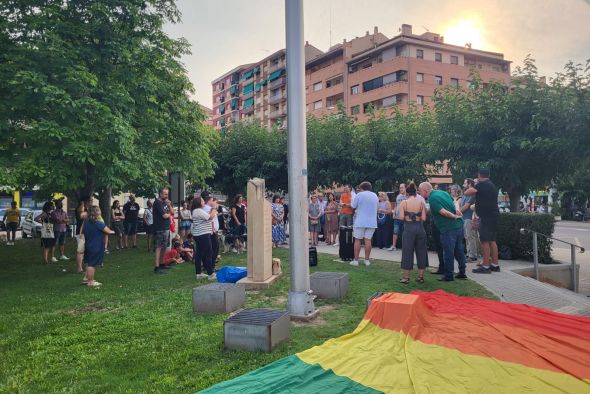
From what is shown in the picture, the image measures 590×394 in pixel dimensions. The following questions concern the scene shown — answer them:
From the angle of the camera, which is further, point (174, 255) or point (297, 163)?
point (174, 255)

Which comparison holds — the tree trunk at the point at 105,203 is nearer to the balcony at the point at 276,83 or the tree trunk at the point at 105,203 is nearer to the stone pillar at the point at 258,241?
the stone pillar at the point at 258,241

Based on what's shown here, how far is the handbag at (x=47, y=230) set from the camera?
43.4 feet

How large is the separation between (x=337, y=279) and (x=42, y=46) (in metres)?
10.4

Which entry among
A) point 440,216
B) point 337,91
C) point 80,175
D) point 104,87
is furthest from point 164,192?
point 337,91

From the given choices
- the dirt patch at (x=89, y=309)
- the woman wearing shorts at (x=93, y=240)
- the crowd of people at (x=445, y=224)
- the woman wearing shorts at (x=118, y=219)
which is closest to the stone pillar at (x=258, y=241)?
the crowd of people at (x=445, y=224)

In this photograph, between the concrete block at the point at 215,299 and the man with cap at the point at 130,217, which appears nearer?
the concrete block at the point at 215,299

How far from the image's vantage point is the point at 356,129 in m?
24.6

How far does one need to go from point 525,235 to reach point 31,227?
2478cm

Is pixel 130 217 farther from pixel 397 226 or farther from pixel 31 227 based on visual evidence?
pixel 31 227

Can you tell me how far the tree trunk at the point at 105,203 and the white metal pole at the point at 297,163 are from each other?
1297cm

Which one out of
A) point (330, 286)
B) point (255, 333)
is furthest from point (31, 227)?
point (255, 333)

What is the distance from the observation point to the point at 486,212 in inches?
365

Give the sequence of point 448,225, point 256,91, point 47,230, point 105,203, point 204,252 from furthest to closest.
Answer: point 256,91
point 105,203
point 47,230
point 204,252
point 448,225

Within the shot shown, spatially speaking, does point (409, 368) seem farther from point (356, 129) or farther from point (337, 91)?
point (337, 91)
